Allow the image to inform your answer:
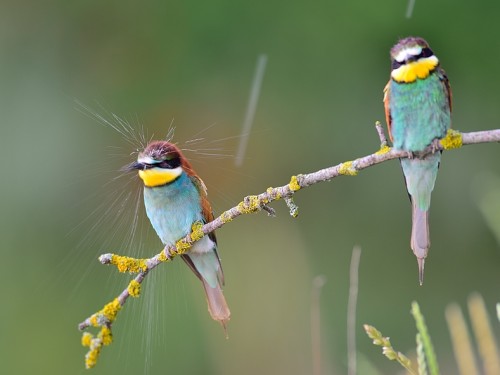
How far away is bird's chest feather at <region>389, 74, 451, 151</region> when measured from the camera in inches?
90.8

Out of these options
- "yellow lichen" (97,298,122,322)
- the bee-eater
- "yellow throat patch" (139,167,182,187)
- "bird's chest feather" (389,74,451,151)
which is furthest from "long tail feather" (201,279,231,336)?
"bird's chest feather" (389,74,451,151)

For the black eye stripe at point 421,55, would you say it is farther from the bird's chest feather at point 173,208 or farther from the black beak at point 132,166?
the bird's chest feather at point 173,208

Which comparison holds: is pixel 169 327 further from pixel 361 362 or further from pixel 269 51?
pixel 361 362

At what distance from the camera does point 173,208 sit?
2.87 metres

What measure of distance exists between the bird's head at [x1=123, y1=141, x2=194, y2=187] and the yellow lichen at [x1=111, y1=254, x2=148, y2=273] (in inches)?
10.7

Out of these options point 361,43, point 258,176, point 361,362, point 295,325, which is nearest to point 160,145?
point 361,362

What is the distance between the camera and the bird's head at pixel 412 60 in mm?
2309

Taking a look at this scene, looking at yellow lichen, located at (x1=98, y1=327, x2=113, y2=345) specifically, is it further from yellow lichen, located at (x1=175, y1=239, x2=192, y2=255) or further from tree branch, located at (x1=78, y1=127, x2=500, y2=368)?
yellow lichen, located at (x1=175, y1=239, x2=192, y2=255)

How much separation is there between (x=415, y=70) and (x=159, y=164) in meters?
0.79

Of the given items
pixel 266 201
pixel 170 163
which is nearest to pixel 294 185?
pixel 266 201

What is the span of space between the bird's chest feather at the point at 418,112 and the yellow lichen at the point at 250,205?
49 cm

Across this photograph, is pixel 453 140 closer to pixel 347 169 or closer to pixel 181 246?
pixel 347 169

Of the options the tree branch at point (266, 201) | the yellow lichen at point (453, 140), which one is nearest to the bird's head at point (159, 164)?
the tree branch at point (266, 201)

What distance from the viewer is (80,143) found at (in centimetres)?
608
